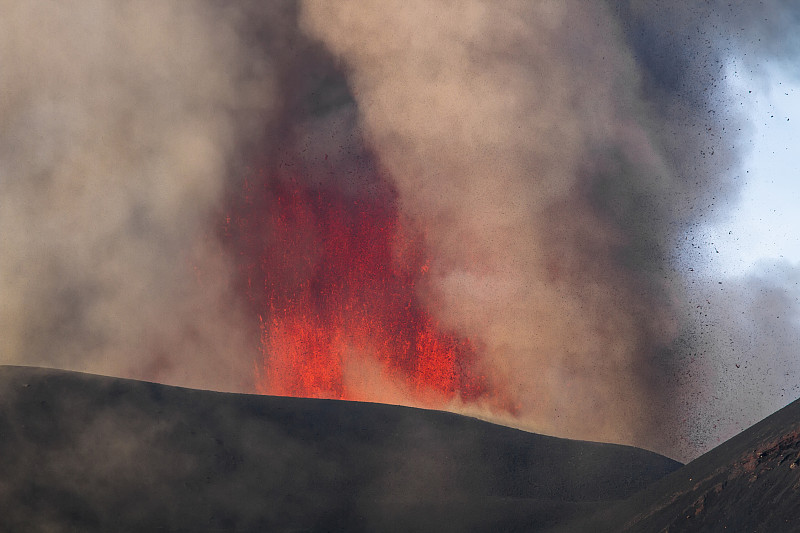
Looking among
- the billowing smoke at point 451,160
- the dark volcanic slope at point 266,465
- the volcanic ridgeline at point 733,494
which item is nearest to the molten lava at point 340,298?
the billowing smoke at point 451,160

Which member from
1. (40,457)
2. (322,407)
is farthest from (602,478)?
(40,457)

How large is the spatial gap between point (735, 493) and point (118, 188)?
13676 mm

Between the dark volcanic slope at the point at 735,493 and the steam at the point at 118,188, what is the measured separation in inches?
422

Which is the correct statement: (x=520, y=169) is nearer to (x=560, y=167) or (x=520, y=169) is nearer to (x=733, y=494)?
(x=560, y=167)

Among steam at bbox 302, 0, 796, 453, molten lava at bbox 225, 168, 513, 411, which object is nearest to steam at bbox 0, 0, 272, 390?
molten lava at bbox 225, 168, 513, 411

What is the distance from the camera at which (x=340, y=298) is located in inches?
682

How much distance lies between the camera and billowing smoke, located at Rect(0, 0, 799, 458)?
16.0 m

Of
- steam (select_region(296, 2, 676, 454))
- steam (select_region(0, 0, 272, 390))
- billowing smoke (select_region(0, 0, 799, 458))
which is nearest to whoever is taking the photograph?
steam (select_region(0, 0, 272, 390))

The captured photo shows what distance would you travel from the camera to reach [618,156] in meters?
17.8

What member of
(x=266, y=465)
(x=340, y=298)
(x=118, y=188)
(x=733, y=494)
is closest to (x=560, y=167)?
(x=340, y=298)

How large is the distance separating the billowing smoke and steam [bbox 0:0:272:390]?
0.15ft

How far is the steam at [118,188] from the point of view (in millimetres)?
15305

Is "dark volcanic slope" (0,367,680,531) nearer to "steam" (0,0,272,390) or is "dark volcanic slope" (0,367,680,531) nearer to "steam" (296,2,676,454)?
"steam" (0,0,272,390)

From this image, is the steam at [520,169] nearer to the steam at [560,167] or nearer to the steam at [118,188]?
the steam at [560,167]
